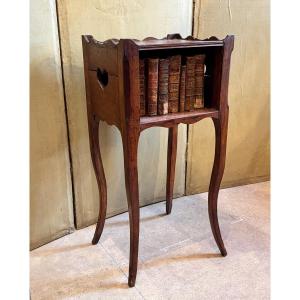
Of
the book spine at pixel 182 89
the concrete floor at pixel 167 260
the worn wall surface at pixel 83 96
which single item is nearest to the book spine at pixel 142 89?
the book spine at pixel 182 89

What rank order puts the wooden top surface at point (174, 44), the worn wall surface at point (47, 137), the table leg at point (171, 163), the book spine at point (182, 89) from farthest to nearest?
the table leg at point (171, 163)
the worn wall surface at point (47, 137)
the book spine at point (182, 89)
the wooden top surface at point (174, 44)

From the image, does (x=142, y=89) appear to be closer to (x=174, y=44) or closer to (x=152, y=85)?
(x=152, y=85)

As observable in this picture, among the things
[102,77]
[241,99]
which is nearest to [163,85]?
[102,77]

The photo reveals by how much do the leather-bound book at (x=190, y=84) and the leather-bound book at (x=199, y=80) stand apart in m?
0.01

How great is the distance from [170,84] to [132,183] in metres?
0.36

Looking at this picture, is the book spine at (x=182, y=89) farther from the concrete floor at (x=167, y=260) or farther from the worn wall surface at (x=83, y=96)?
the concrete floor at (x=167, y=260)

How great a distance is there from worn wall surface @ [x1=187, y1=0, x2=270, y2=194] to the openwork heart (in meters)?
0.62

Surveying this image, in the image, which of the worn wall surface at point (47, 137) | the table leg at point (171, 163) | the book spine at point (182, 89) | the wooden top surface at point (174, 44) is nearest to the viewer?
the wooden top surface at point (174, 44)

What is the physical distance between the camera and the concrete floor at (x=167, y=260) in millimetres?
1237

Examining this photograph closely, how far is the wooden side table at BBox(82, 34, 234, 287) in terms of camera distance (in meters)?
1.06

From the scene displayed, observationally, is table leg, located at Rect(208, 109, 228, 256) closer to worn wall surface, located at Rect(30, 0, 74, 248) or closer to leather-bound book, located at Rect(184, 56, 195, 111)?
leather-bound book, located at Rect(184, 56, 195, 111)

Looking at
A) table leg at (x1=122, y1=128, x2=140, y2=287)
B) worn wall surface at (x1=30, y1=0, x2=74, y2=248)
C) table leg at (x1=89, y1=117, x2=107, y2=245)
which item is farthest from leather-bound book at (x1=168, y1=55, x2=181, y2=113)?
worn wall surface at (x1=30, y1=0, x2=74, y2=248)

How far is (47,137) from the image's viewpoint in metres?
1.41
